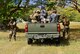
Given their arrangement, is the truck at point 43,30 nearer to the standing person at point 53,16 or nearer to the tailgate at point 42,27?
the tailgate at point 42,27

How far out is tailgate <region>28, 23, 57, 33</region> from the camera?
1731 cm

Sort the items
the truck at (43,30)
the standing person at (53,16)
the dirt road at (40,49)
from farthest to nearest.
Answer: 1. the standing person at (53,16)
2. the truck at (43,30)
3. the dirt road at (40,49)

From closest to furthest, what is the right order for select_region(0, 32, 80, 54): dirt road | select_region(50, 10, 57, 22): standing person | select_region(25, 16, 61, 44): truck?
select_region(0, 32, 80, 54): dirt road < select_region(25, 16, 61, 44): truck < select_region(50, 10, 57, 22): standing person

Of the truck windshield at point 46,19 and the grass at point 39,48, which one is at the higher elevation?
the truck windshield at point 46,19

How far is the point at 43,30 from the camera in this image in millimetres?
17516

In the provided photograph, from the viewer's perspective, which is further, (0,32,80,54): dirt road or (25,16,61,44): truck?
(25,16,61,44): truck

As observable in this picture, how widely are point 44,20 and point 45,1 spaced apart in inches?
806

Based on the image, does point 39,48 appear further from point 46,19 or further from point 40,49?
point 46,19

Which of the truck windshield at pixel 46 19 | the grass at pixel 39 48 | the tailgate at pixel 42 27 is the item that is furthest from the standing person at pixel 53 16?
the grass at pixel 39 48

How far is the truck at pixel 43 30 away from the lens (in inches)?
682

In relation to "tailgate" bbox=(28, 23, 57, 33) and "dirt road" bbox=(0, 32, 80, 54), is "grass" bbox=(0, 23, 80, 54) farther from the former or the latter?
"tailgate" bbox=(28, 23, 57, 33)

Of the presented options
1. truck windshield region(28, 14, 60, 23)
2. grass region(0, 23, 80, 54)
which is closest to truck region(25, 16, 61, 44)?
grass region(0, 23, 80, 54)

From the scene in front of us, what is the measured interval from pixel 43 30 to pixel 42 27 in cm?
22

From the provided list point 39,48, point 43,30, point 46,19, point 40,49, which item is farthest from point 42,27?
point 40,49
